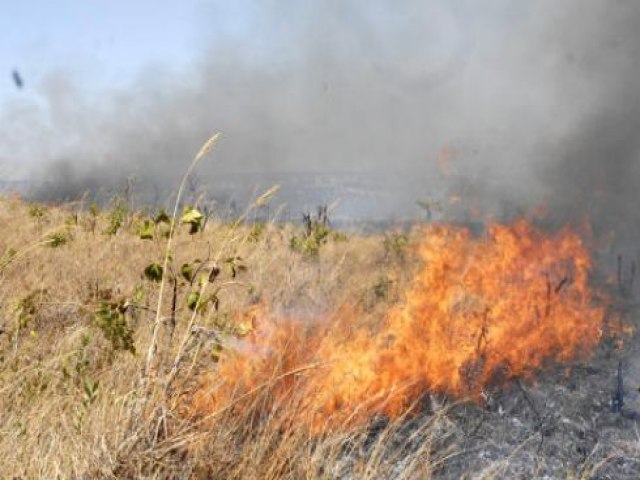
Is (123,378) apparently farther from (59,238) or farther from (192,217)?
(59,238)

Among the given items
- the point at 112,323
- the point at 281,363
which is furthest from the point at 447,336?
the point at 112,323

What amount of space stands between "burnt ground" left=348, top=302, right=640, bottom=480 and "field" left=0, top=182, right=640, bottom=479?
0.02 metres

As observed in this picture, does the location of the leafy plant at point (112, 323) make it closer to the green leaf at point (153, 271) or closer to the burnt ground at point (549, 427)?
the green leaf at point (153, 271)

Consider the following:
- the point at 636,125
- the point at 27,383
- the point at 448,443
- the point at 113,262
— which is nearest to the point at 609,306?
the point at 636,125

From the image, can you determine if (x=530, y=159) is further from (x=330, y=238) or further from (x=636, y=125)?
(x=330, y=238)

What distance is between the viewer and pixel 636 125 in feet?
36.9

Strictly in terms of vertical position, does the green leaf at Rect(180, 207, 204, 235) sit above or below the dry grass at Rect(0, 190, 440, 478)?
above

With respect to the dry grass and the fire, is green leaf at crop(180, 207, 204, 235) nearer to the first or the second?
the dry grass

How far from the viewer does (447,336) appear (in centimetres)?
632

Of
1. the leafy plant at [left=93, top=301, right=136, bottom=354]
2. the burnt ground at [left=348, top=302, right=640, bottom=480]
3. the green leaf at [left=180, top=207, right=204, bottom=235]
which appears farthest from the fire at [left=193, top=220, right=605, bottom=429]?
the green leaf at [left=180, top=207, right=204, bottom=235]

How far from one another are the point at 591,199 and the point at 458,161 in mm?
11551

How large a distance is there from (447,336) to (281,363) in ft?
9.60

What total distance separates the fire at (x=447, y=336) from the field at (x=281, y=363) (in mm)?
27

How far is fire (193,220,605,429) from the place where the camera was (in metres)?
4.15
